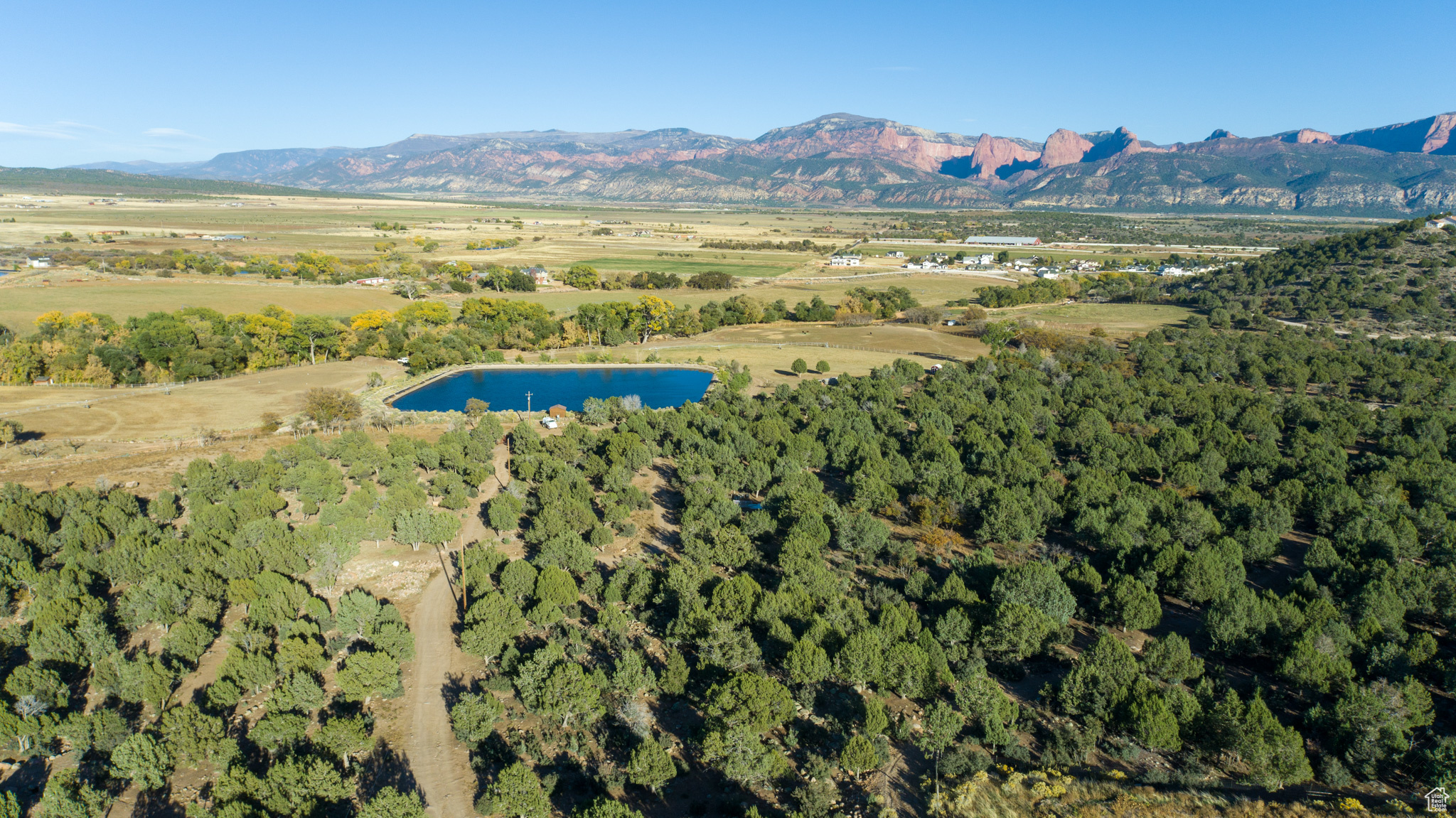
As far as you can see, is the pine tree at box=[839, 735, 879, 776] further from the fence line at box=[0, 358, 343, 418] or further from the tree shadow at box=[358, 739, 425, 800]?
the fence line at box=[0, 358, 343, 418]

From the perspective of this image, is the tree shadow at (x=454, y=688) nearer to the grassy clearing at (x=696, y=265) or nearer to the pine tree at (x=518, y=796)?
the pine tree at (x=518, y=796)

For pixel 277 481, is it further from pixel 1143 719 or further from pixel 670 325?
pixel 670 325

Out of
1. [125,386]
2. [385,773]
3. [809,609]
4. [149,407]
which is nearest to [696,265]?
[125,386]

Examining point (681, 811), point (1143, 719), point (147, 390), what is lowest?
point (681, 811)

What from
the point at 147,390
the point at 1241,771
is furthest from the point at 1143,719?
the point at 147,390

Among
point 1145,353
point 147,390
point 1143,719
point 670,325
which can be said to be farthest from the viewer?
point 670,325

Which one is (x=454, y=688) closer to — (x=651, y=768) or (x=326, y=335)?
(x=651, y=768)

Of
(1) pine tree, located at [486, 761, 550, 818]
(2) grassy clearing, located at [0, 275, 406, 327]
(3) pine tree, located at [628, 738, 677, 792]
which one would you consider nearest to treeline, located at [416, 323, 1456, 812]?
(3) pine tree, located at [628, 738, 677, 792]
